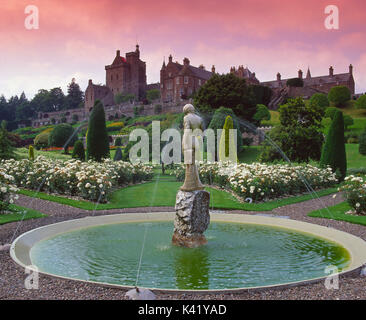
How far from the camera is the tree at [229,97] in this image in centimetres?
3750

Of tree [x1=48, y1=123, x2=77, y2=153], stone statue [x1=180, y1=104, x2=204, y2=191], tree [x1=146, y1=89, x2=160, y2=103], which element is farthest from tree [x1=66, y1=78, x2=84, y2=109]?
stone statue [x1=180, y1=104, x2=204, y2=191]

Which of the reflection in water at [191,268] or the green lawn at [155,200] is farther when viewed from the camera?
the green lawn at [155,200]

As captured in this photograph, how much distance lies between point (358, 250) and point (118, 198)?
955 centimetres

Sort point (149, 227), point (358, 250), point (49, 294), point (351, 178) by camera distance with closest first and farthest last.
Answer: point (49, 294)
point (358, 250)
point (149, 227)
point (351, 178)

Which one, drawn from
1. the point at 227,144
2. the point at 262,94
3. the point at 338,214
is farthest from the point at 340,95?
the point at 338,214

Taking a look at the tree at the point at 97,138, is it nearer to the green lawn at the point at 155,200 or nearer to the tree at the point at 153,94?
the green lawn at the point at 155,200

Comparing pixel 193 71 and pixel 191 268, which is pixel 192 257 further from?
pixel 193 71

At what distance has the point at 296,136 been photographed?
882 inches

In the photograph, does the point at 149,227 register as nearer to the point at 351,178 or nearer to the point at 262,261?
the point at 262,261

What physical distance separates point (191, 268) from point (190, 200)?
1.81 metres

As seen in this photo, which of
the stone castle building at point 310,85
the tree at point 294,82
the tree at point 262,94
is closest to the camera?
the tree at point 262,94

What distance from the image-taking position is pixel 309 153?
74.7 feet

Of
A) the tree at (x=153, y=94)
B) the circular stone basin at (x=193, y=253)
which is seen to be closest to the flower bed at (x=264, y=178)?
the circular stone basin at (x=193, y=253)
